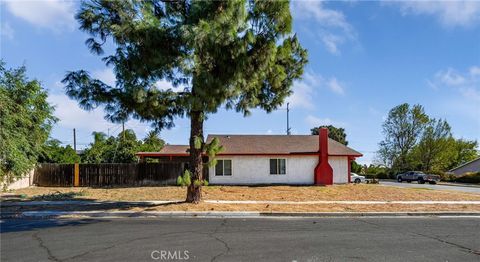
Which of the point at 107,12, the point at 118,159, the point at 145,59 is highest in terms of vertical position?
the point at 107,12

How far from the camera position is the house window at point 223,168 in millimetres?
29484

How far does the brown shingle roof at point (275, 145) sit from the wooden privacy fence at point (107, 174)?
14.8 ft

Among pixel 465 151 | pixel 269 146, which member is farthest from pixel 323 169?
pixel 465 151

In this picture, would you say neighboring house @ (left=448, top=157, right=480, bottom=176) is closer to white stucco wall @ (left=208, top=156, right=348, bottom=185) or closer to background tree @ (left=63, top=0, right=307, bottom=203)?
white stucco wall @ (left=208, top=156, right=348, bottom=185)

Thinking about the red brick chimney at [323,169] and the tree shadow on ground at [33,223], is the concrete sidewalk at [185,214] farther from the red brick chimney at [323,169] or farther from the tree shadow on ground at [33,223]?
the red brick chimney at [323,169]

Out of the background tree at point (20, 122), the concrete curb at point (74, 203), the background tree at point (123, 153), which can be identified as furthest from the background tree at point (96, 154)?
the concrete curb at point (74, 203)

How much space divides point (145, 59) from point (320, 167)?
18626 mm

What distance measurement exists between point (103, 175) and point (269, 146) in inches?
476

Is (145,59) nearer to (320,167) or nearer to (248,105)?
(248,105)

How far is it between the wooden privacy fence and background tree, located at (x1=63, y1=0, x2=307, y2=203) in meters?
12.9

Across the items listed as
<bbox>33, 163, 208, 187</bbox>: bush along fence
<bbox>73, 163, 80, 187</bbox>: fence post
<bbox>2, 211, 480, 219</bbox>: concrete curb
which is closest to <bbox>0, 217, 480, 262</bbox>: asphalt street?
<bbox>2, 211, 480, 219</bbox>: concrete curb

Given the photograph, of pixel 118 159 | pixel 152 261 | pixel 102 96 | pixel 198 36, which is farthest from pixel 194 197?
pixel 118 159

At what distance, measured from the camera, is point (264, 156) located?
29734mm

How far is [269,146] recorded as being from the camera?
31.2 m
